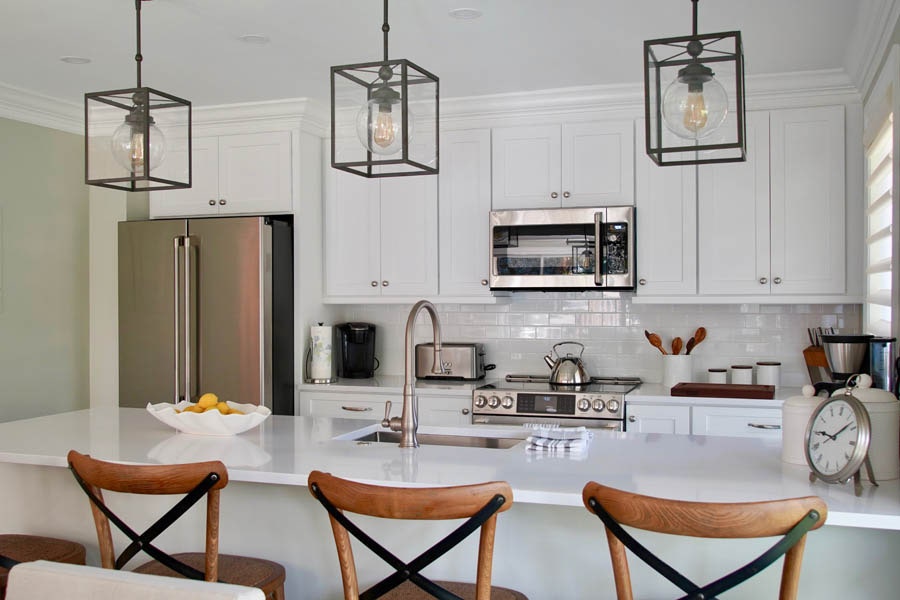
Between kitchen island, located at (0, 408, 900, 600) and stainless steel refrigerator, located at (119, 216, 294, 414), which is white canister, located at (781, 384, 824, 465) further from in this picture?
stainless steel refrigerator, located at (119, 216, 294, 414)

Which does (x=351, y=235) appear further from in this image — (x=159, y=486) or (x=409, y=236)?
(x=159, y=486)

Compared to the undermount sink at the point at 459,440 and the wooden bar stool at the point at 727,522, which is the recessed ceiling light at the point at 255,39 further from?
the wooden bar stool at the point at 727,522

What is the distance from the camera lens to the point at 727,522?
1.65 metres

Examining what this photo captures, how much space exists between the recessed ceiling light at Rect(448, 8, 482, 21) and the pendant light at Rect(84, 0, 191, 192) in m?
1.08

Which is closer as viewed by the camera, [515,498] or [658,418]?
[515,498]

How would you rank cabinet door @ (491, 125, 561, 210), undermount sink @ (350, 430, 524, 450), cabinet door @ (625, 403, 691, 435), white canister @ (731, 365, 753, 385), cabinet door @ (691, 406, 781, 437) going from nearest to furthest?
undermount sink @ (350, 430, 524, 450)
cabinet door @ (691, 406, 781, 437)
cabinet door @ (625, 403, 691, 435)
white canister @ (731, 365, 753, 385)
cabinet door @ (491, 125, 561, 210)

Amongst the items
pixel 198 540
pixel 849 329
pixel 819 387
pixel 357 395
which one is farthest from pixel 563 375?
pixel 198 540

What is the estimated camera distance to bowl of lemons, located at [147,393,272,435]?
9.26 feet

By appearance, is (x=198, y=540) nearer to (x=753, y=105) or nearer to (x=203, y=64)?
(x=203, y=64)

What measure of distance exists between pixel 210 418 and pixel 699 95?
1840 millimetres

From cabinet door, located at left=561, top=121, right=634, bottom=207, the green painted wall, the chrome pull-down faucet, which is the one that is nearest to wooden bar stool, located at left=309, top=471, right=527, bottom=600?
the chrome pull-down faucet

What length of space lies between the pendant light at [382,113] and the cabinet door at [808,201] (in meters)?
2.36

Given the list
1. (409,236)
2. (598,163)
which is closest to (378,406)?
(409,236)

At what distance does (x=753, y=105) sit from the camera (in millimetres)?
4238
